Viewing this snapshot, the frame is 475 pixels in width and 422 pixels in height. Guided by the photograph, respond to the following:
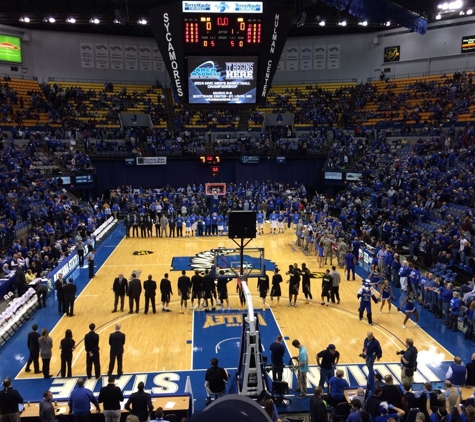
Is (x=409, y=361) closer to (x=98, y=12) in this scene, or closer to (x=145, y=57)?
(x=98, y=12)

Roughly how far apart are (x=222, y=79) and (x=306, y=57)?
38908 millimetres

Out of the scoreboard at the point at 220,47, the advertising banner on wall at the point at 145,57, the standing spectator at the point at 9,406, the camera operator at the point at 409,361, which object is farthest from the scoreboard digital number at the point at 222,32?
the advertising banner on wall at the point at 145,57

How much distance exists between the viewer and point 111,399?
824 cm

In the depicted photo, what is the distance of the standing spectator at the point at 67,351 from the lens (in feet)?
35.6

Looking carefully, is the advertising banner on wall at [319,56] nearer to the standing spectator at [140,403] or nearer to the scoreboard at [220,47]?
the scoreboard at [220,47]

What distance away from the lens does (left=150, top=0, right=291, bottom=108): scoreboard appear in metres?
11.9

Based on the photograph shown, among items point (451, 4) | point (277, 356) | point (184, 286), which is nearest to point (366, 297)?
point (277, 356)

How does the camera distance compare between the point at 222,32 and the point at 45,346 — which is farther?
the point at 222,32

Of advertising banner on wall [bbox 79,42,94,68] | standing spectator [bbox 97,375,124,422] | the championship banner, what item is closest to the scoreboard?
standing spectator [bbox 97,375,124,422]

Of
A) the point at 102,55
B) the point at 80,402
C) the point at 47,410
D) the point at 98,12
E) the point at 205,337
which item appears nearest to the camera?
the point at 47,410

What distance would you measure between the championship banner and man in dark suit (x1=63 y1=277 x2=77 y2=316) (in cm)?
2335

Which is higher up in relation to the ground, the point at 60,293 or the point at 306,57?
the point at 306,57

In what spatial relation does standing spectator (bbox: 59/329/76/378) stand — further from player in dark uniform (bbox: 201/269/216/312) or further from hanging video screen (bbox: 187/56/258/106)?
hanging video screen (bbox: 187/56/258/106)

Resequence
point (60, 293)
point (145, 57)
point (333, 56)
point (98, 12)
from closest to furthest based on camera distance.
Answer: point (60, 293), point (98, 12), point (145, 57), point (333, 56)
